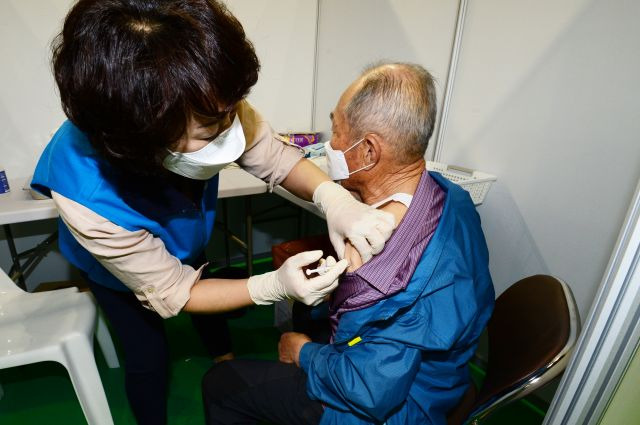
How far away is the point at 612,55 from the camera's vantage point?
46.1 inches

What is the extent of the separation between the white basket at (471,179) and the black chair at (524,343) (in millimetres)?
608

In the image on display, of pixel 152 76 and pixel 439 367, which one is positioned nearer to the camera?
pixel 152 76

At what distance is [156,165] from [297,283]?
405 millimetres

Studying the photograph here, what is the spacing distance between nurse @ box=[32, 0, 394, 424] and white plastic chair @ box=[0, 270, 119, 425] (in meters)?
0.16

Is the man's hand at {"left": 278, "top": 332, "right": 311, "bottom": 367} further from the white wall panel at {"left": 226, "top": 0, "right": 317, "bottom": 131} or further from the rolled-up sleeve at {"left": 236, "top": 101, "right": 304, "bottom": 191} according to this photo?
the white wall panel at {"left": 226, "top": 0, "right": 317, "bottom": 131}

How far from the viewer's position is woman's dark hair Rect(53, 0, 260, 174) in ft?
1.91

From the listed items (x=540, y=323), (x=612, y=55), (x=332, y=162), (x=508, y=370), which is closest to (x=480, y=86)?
(x=612, y=55)

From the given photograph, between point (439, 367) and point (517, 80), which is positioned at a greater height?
point (517, 80)

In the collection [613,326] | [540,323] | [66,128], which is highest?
[66,128]

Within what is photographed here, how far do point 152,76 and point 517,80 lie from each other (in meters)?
1.42

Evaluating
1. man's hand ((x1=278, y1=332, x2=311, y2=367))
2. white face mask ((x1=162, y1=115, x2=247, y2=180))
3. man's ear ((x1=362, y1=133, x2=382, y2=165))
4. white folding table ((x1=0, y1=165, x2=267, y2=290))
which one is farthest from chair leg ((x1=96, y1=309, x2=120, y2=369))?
man's ear ((x1=362, y1=133, x2=382, y2=165))

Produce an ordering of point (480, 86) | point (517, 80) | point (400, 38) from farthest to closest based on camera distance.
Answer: point (400, 38) < point (480, 86) < point (517, 80)

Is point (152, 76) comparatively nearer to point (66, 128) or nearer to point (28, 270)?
point (66, 128)

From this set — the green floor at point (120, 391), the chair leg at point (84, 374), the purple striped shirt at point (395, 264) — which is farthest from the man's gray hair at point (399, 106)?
the green floor at point (120, 391)
